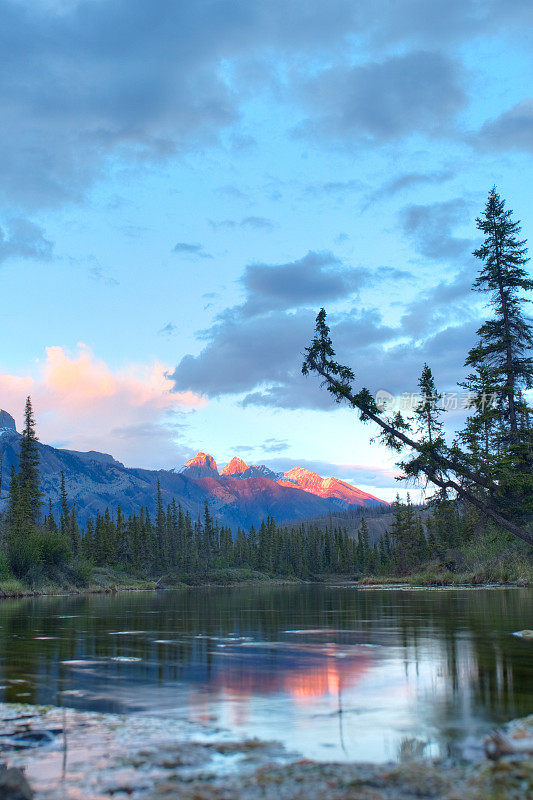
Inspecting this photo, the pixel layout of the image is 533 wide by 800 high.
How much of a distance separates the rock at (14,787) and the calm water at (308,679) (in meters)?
2.90

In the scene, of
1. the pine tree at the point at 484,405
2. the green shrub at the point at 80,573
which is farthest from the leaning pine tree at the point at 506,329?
the green shrub at the point at 80,573

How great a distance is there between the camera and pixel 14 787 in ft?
19.2

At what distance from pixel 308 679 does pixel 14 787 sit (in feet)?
23.5

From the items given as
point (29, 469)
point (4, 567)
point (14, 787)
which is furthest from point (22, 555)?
point (14, 787)

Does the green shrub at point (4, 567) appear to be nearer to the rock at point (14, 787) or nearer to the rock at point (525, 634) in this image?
the rock at point (525, 634)

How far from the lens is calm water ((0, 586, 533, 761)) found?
8.40 m

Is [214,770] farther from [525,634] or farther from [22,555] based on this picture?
[22,555]

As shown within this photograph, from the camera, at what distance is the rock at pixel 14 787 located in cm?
577

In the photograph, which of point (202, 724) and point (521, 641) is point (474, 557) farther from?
point (202, 724)

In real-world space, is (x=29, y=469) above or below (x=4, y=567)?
above

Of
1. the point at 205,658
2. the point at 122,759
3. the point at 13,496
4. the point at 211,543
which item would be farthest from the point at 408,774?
the point at 211,543

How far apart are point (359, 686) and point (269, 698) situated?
70.0 inches

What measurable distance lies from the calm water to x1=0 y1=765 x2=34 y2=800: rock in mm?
2901

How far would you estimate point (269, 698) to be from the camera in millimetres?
10430
